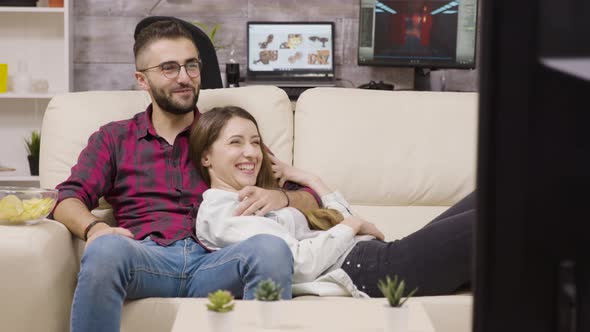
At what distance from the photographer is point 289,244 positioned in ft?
6.05

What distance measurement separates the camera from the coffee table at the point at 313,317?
1.30m

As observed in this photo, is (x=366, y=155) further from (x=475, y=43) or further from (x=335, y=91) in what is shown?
(x=475, y=43)

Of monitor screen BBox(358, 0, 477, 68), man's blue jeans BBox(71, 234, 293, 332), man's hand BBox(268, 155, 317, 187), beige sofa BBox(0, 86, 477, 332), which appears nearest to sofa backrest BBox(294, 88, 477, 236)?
beige sofa BBox(0, 86, 477, 332)

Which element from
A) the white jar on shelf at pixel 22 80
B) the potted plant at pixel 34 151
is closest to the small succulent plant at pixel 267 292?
the potted plant at pixel 34 151

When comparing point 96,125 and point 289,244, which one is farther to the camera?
point 96,125

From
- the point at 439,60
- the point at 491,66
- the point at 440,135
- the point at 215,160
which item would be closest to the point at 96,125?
the point at 215,160

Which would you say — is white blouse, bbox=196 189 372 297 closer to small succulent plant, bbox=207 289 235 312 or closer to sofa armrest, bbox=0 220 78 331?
sofa armrest, bbox=0 220 78 331

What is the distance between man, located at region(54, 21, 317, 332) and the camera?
5.56 feet

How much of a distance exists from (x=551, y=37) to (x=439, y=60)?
4.03 meters

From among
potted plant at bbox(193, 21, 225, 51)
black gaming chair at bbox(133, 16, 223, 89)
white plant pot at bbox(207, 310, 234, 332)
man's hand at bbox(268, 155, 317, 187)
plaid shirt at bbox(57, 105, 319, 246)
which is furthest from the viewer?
potted plant at bbox(193, 21, 225, 51)

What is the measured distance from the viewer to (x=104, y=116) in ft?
7.60

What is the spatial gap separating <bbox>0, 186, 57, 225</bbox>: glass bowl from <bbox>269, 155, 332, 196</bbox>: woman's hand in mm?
608

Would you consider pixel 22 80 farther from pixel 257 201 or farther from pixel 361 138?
pixel 257 201

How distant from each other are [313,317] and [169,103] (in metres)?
1.02
